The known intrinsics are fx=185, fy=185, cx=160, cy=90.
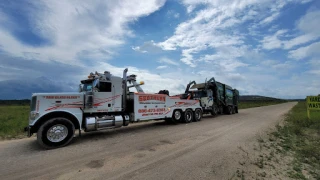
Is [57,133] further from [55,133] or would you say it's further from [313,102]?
[313,102]

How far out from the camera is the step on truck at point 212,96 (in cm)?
1781

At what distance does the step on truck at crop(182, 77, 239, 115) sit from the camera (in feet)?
58.4

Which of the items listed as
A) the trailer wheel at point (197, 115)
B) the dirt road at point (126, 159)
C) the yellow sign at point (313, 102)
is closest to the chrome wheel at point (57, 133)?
the dirt road at point (126, 159)

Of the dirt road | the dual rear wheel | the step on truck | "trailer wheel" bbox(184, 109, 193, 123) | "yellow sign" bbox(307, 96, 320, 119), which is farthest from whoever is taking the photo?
the step on truck

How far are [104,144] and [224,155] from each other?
4522mm

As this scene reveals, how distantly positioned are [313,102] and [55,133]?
1665 centimetres

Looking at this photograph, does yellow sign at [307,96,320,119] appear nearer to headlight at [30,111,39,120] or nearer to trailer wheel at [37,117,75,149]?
trailer wheel at [37,117,75,149]

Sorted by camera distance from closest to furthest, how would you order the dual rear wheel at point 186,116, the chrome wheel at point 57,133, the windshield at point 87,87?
the chrome wheel at point 57,133, the windshield at point 87,87, the dual rear wheel at point 186,116

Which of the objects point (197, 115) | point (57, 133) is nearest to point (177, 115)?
point (197, 115)

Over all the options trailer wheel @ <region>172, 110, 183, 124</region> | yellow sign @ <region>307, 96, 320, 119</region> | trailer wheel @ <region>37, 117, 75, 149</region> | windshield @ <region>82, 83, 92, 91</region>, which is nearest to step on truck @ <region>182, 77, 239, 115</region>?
trailer wheel @ <region>172, 110, 183, 124</region>

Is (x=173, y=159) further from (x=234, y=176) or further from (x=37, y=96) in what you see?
(x=37, y=96)

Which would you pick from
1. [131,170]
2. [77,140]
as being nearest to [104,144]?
[77,140]

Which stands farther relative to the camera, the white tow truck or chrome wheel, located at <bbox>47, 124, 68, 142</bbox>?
the white tow truck

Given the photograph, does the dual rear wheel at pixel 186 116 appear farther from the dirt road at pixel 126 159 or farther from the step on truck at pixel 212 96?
the dirt road at pixel 126 159
